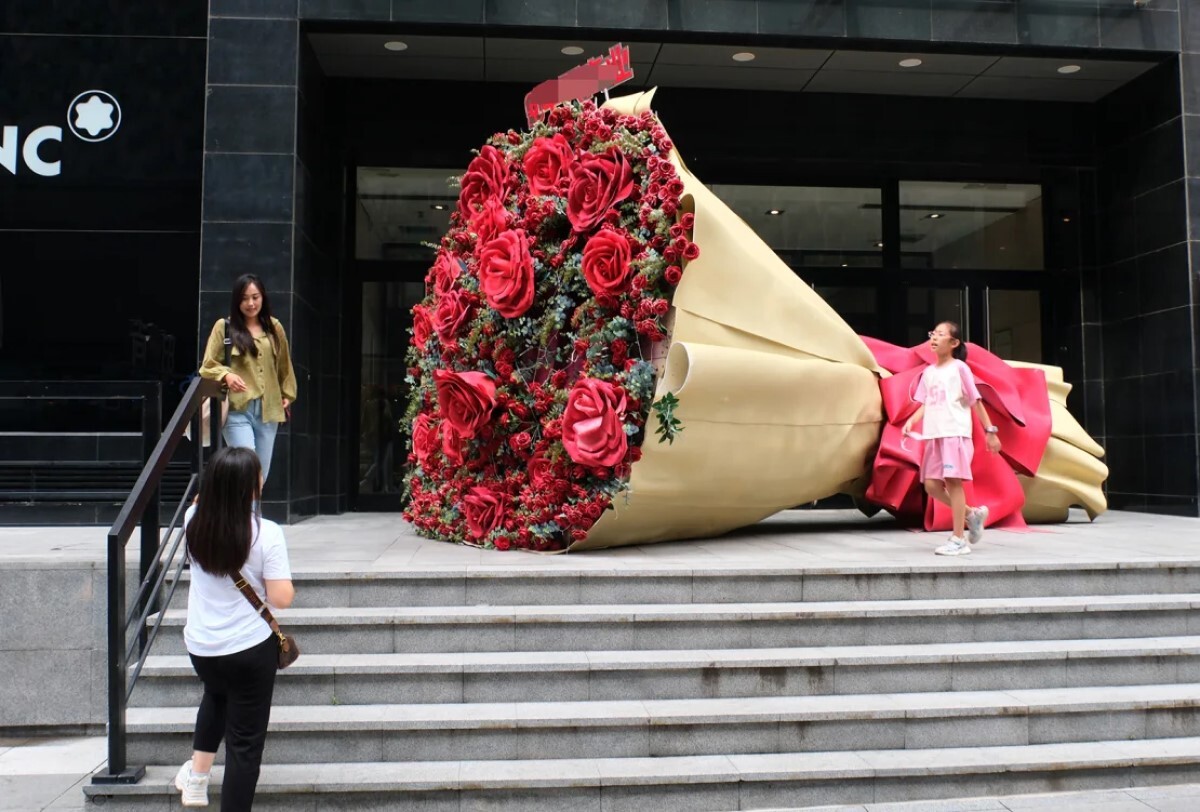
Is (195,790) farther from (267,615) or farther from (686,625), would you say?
(686,625)

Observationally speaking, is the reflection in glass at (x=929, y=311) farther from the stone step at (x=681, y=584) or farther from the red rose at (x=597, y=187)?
the stone step at (x=681, y=584)

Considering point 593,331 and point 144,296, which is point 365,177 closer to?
point 144,296

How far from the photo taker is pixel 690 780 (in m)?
4.30

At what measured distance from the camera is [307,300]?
10.2 m

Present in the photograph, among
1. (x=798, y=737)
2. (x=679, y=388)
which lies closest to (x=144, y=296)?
(x=679, y=388)

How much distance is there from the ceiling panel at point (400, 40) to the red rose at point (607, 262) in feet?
16.6

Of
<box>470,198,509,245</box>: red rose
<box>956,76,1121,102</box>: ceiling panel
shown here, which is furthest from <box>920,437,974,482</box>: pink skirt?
<box>956,76,1121,102</box>: ceiling panel

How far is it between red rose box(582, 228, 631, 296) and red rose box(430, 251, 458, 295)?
1.46 m

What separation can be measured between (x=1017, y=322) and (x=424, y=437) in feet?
28.3

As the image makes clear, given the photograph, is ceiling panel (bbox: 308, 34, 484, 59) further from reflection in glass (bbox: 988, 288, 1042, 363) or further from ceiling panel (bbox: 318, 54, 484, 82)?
reflection in glass (bbox: 988, 288, 1042, 363)

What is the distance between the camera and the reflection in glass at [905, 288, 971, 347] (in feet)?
41.1

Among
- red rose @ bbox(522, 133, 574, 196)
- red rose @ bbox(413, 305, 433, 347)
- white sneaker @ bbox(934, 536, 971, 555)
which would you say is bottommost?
white sneaker @ bbox(934, 536, 971, 555)

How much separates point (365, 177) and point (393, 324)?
1.87 meters

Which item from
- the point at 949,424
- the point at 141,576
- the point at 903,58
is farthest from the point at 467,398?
the point at 903,58
